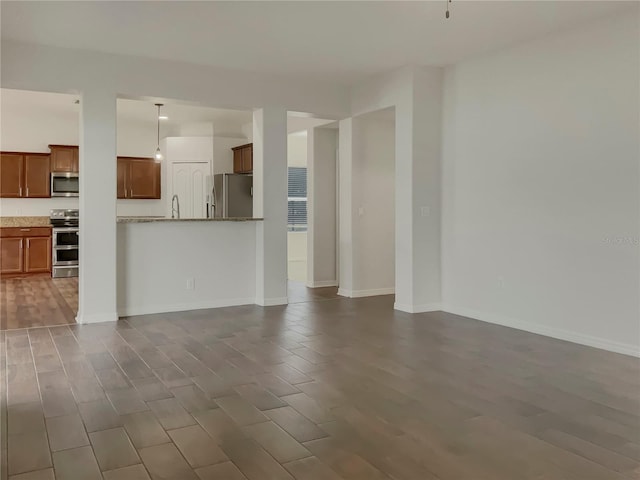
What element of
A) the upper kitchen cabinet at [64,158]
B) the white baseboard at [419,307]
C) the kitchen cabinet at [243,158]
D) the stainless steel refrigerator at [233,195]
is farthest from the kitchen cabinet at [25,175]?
the white baseboard at [419,307]

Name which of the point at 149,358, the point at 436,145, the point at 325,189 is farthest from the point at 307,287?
the point at 149,358

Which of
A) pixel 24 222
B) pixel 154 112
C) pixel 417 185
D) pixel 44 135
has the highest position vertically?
pixel 154 112

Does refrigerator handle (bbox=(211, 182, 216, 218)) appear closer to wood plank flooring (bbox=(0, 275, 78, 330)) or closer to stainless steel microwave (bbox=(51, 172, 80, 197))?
stainless steel microwave (bbox=(51, 172, 80, 197))

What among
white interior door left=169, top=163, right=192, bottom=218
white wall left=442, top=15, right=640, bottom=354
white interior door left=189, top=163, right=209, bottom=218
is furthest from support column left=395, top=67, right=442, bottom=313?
white interior door left=169, top=163, right=192, bottom=218

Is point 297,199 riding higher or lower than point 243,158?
lower

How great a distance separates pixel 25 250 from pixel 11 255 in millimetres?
222

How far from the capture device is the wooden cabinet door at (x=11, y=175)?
9.10 metres

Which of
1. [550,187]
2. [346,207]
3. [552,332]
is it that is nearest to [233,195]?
[346,207]

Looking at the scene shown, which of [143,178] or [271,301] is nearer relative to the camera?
[271,301]

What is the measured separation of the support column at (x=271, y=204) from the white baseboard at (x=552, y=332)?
197cm

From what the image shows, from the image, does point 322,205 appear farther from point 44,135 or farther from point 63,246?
point 44,135

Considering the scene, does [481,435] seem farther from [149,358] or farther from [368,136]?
[368,136]

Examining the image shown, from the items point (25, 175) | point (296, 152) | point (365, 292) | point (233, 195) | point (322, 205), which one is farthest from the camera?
point (296, 152)

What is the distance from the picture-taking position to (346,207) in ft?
23.0
